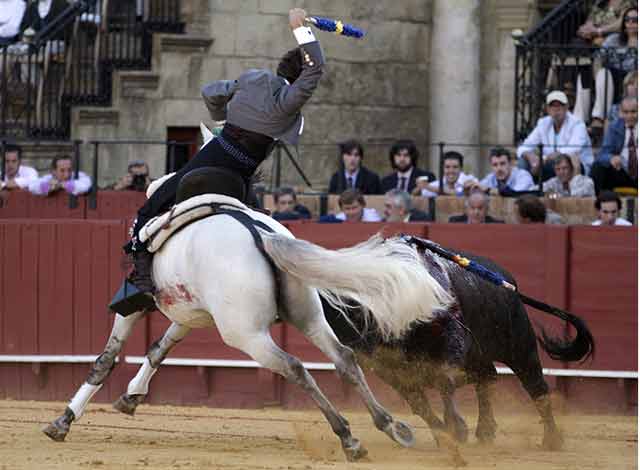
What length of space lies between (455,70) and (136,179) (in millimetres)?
3762

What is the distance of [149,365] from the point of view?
27.8ft

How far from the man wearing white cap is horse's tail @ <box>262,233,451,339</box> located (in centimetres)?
498

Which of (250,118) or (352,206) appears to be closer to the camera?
(250,118)

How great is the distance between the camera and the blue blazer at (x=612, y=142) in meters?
12.0

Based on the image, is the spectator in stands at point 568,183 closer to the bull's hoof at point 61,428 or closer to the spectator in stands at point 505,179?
the spectator in stands at point 505,179

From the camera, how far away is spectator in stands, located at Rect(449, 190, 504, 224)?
10859mm

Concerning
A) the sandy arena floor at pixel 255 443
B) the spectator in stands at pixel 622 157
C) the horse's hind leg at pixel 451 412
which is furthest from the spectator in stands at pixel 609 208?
the horse's hind leg at pixel 451 412

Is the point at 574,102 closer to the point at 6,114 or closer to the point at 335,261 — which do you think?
the point at 6,114

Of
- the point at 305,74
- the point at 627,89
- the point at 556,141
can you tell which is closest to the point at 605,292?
the point at 556,141

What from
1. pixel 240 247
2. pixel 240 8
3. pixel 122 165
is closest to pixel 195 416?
pixel 240 247

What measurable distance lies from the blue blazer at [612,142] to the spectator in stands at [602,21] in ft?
5.22

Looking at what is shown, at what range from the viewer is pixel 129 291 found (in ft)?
27.3

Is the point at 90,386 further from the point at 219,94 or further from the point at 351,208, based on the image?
the point at 351,208

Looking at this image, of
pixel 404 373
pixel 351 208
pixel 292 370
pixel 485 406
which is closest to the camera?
pixel 292 370
